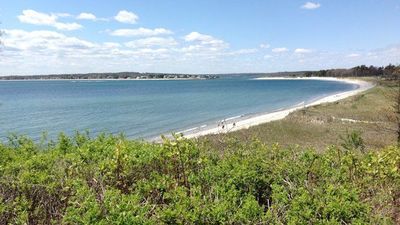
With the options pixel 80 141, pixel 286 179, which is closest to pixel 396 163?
pixel 286 179

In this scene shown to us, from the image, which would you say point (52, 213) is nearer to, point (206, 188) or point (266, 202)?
Answer: point (206, 188)

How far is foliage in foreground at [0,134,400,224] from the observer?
12.1 feet

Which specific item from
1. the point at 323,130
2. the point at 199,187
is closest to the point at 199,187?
the point at 199,187

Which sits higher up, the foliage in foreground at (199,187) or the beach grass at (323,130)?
the foliage in foreground at (199,187)

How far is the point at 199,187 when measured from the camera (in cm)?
429

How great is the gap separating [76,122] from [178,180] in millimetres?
46932

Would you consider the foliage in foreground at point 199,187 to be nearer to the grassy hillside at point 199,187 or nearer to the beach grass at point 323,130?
the grassy hillside at point 199,187

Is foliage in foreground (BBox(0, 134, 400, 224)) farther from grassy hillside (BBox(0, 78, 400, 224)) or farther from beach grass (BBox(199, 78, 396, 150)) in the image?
beach grass (BBox(199, 78, 396, 150))

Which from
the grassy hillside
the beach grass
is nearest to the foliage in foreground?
the grassy hillside

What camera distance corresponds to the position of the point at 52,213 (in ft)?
14.5

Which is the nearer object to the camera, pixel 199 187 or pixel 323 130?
pixel 199 187

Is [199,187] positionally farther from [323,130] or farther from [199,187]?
[323,130]

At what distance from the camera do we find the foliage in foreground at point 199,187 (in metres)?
3.69

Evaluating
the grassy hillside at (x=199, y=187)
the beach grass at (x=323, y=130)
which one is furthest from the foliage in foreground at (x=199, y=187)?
the beach grass at (x=323, y=130)
